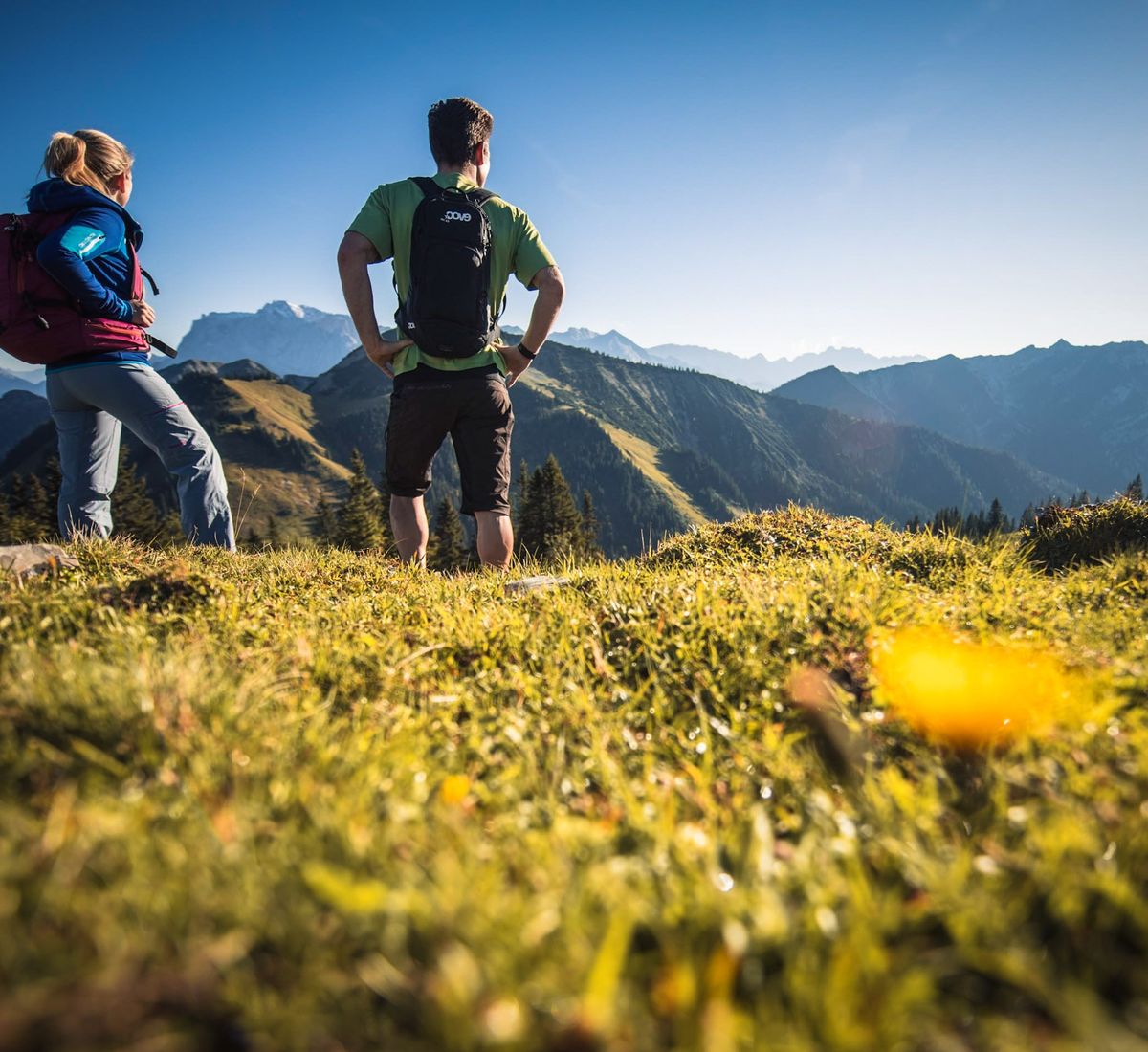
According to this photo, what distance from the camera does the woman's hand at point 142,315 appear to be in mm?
5656

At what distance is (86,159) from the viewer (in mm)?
5426

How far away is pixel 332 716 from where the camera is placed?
8.55ft

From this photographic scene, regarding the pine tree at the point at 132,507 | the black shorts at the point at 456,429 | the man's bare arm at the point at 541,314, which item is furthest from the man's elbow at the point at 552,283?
the pine tree at the point at 132,507

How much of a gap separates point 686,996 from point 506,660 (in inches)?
85.3

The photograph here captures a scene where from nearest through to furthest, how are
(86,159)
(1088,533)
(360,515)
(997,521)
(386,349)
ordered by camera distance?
(86,159)
(1088,533)
(386,349)
(360,515)
(997,521)

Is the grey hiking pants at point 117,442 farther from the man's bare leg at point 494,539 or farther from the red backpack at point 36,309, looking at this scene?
the man's bare leg at point 494,539

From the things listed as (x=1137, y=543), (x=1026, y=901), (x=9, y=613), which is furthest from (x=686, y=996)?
(x=1137, y=543)

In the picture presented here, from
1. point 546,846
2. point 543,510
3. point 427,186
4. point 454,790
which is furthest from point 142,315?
point 543,510

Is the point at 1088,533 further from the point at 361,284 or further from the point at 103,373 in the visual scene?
the point at 103,373

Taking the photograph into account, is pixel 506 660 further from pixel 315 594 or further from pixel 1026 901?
pixel 1026 901

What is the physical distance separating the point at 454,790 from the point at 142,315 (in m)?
5.95

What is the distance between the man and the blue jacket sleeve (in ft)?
6.51

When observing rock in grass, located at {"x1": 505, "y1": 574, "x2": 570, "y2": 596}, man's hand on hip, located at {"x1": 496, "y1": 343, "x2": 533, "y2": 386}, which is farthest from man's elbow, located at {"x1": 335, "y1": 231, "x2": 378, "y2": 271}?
rock in grass, located at {"x1": 505, "y1": 574, "x2": 570, "y2": 596}

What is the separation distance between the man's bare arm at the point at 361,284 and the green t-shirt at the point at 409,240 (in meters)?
0.07
